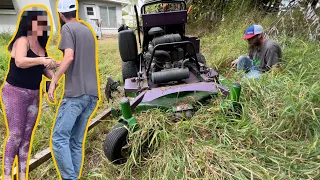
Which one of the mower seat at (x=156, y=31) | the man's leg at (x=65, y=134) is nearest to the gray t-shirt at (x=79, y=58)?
the man's leg at (x=65, y=134)

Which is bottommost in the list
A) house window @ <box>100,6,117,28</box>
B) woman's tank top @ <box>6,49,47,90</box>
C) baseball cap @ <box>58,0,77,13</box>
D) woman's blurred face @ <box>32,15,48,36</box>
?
woman's tank top @ <box>6,49,47,90</box>

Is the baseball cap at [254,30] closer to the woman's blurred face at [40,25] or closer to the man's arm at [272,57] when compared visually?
the man's arm at [272,57]

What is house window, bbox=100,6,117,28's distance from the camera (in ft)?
47.5

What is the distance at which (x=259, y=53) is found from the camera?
3.43 m

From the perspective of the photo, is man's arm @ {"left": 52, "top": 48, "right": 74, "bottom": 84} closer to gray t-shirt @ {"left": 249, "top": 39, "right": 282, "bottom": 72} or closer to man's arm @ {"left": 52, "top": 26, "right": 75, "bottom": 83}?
man's arm @ {"left": 52, "top": 26, "right": 75, "bottom": 83}

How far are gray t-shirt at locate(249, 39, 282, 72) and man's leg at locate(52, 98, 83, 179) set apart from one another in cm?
260

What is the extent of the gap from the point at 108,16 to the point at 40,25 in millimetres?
14696

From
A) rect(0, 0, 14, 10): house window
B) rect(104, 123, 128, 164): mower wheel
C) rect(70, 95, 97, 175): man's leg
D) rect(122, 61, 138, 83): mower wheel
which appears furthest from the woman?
rect(122, 61, 138, 83): mower wheel

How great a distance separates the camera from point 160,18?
2959 mm

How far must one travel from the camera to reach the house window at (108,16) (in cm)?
1447

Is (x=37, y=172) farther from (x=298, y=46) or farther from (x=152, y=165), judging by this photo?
(x=298, y=46)

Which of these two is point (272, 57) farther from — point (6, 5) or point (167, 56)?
point (6, 5)

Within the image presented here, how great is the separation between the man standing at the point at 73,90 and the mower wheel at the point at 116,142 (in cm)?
35

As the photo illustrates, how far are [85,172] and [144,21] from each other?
5.91 feet
